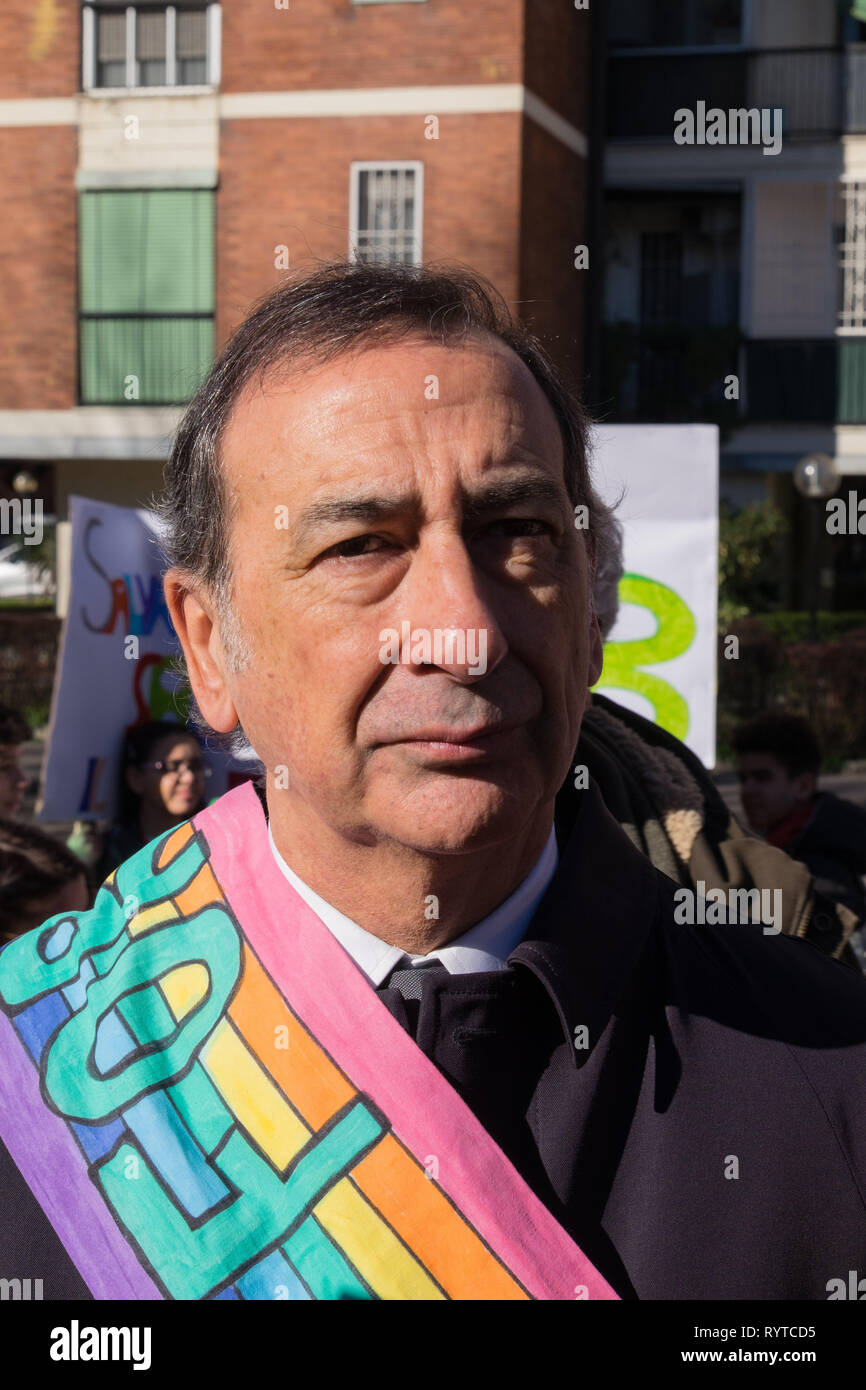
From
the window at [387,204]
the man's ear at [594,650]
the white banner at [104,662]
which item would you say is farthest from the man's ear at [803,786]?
the window at [387,204]

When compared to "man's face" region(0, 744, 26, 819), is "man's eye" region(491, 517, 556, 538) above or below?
above

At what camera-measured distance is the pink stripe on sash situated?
1.55m

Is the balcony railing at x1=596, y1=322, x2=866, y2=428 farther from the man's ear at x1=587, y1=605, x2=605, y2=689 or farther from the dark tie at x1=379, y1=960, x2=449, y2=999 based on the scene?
the dark tie at x1=379, y1=960, x2=449, y2=999

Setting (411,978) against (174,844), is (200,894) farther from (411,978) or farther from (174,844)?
(411,978)

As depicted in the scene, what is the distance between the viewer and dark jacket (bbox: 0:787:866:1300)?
5.19ft

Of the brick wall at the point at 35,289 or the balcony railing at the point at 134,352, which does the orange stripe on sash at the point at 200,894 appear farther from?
the brick wall at the point at 35,289

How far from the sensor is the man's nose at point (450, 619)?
156 centimetres

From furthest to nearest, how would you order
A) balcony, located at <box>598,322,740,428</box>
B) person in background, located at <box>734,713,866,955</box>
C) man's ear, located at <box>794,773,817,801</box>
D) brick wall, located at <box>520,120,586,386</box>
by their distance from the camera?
balcony, located at <box>598,322,740,428</box> → brick wall, located at <box>520,120,586,386</box> → man's ear, located at <box>794,773,817,801</box> → person in background, located at <box>734,713,866,955</box>

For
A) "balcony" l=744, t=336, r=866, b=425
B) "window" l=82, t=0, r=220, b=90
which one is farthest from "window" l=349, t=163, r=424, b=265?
"balcony" l=744, t=336, r=866, b=425

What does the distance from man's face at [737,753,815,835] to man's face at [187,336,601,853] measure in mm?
3851

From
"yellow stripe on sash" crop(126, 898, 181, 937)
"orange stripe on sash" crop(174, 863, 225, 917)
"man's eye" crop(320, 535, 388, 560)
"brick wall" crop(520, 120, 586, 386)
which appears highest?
"brick wall" crop(520, 120, 586, 386)

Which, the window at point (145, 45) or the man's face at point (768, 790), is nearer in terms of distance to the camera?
the man's face at point (768, 790)
